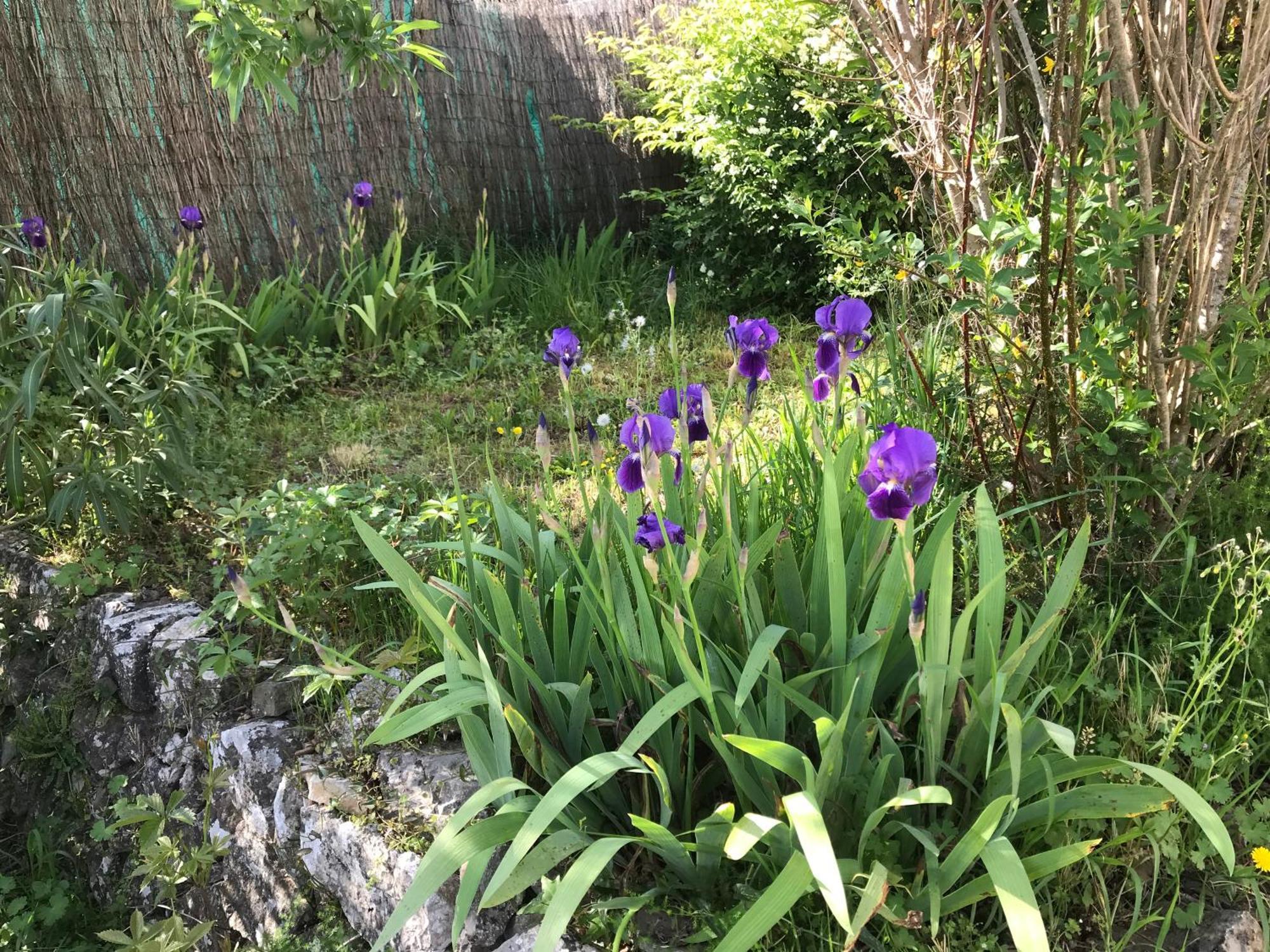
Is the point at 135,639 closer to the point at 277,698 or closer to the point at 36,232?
the point at 277,698

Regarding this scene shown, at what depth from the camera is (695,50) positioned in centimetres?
585

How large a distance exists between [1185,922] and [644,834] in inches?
31.9

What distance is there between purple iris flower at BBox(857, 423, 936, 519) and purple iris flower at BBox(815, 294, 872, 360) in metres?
0.38

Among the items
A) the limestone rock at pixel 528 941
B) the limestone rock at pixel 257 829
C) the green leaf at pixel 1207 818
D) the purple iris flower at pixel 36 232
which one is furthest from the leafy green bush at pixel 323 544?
the green leaf at pixel 1207 818

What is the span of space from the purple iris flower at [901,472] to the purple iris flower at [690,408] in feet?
1.27

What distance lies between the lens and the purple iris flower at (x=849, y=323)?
1576 millimetres

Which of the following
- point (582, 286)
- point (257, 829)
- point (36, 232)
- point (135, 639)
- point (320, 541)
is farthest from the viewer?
point (582, 286)

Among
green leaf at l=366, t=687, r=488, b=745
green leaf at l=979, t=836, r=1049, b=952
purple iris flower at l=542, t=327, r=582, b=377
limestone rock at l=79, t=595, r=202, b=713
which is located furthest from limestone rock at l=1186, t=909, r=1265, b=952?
limestone rock at l=79, t=595, r=202, b=713

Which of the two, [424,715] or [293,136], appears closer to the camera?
[424,715]

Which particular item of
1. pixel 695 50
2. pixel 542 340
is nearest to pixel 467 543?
pixel 542 340

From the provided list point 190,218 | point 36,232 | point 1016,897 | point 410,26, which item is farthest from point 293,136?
point 1016,897

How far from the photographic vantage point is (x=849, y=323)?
1589 millimetres

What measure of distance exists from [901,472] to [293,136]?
4567 mm

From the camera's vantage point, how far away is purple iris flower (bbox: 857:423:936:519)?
3.96ft
